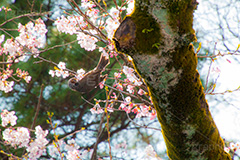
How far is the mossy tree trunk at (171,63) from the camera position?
2.41ft

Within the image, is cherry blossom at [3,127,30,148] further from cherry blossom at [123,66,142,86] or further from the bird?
cherry blossom at [123,66,142,86]

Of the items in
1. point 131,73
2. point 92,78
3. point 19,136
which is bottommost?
point 19,136

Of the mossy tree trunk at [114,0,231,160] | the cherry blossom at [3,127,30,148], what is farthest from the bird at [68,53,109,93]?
the cherry blossom at [3,127,30,148]

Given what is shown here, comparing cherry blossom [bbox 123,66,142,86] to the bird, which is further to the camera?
the bird

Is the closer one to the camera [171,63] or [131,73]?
[171,63]

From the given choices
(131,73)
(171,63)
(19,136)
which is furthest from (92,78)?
(19,136)

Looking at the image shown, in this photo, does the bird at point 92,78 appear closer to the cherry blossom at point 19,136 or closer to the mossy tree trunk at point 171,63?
the mossy tree trunk at point 171,63

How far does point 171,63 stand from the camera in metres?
0.76

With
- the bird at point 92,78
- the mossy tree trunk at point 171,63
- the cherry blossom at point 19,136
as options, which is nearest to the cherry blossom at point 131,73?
the bird at point 92,78

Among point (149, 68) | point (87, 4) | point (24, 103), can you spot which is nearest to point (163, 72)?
point (149, 68)

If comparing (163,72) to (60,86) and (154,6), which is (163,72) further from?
(60,86)

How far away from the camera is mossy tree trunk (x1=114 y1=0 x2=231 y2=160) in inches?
28.9

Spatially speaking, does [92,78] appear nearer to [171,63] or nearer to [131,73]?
[131,73]

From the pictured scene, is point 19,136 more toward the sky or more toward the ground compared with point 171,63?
more toward the sky
